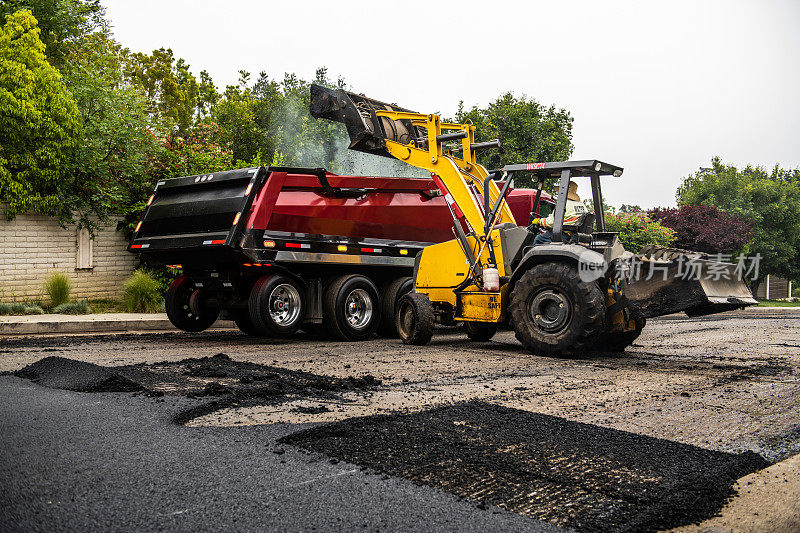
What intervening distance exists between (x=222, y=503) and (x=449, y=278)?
7.32 meters

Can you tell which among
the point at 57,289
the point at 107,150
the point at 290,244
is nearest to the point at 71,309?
the point at 57,289

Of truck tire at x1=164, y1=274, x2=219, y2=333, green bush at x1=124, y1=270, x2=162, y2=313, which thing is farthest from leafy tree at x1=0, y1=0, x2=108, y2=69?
truck tire at x1=164, y1=274, x2=219, y2=333

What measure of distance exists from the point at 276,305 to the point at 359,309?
1.61m

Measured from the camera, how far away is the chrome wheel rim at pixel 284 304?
10.4m

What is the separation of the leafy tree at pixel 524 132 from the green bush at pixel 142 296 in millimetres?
14714

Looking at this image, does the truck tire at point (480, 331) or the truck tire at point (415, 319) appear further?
the truck tire at point (480, 331)

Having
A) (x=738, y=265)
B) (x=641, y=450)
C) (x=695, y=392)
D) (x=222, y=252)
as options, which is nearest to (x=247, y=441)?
(x=641, y=450)

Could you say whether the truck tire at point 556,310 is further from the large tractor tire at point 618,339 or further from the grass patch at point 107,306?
the grass patch at point 107,306

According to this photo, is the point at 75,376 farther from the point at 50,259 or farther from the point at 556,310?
the point at 50,259

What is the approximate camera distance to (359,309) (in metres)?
11.5

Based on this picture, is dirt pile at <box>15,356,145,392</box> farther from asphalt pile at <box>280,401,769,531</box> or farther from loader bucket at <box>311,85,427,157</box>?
loader bucket at <box>311,85,427,157</box>

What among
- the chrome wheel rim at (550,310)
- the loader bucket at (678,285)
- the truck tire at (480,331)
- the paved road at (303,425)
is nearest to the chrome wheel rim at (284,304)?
the paved road at (303,425)

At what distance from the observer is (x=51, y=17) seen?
72.8ft

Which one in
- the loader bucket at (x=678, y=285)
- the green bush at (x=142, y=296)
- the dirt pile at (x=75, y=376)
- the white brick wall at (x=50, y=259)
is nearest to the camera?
the dirt pile at (x=75, y=376)
